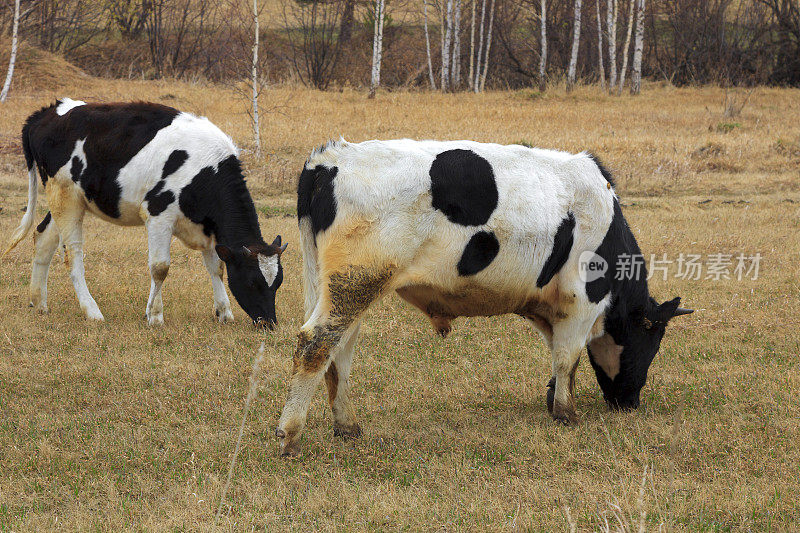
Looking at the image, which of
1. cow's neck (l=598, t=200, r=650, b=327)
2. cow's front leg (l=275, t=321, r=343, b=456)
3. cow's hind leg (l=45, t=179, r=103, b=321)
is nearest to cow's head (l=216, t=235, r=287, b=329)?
cow's hind leg (l=45, t=179, r=103, b=321)

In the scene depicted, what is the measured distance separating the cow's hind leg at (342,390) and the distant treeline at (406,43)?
30514mm

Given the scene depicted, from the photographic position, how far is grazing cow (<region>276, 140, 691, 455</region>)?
16.7 ft

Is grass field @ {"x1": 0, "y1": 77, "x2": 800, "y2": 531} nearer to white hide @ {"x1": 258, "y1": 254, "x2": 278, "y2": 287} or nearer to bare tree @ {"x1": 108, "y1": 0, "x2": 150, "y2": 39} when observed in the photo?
white hide @ {"x1": 258, "y1": 254, "x2": 278, "y2": 287}

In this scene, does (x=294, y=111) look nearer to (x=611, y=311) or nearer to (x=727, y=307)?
(x=727, y=307)

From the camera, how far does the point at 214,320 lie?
915 cm

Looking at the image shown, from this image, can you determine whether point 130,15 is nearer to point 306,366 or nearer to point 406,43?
point 406,43

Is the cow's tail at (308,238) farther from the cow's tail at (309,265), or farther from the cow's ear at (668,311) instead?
the cow's ear at (668,311)

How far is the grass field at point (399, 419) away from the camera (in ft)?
15.2

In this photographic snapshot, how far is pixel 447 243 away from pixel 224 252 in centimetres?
391

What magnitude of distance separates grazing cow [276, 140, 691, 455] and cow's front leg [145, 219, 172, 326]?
12.4 feet

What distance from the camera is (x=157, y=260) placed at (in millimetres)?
8852

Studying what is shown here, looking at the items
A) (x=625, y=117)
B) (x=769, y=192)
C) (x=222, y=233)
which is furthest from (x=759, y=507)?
(x=625, y=117)

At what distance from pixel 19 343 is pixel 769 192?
14.6 m

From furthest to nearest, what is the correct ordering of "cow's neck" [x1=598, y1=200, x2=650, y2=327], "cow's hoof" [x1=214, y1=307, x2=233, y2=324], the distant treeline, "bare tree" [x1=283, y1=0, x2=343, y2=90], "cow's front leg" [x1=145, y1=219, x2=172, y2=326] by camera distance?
"bare tree" [x1=283, y1=0, x2=343, y2=90], the distant treeline, "cow's hoof" [x1=214, y1=307, x2=233, y2=324], "cow's front leg" [x1=145, y1=219, x2=172, y2=326], "cow's neck" [x1=598, y1=200, x2=650, y2=327]
